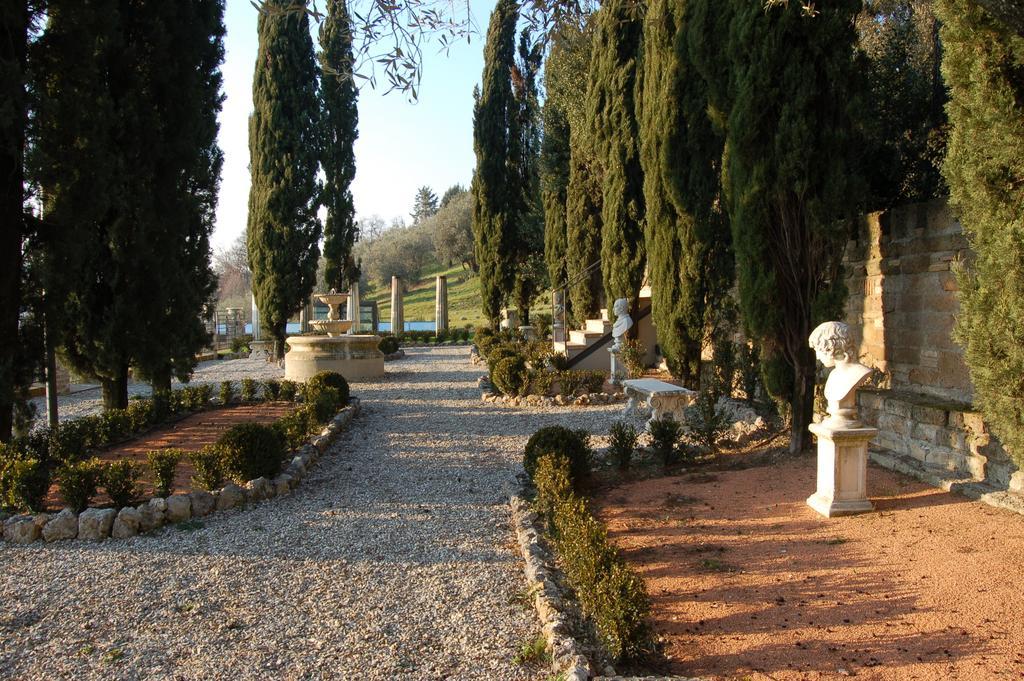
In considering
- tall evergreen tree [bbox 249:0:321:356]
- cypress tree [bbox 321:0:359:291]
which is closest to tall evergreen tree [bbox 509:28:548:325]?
cypress tree [bbox 321:0:359:291]

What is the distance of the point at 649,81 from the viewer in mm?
10570

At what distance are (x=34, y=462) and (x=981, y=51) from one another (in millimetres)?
7187

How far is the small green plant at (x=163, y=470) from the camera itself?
5656 millimetres

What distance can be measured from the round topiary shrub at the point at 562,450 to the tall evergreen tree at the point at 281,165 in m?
15.4

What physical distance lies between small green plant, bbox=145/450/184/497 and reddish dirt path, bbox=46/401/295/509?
0.28 m

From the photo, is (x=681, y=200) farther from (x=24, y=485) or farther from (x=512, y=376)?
(x=24, y=485)

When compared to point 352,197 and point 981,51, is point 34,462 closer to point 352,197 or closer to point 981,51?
point 981,51

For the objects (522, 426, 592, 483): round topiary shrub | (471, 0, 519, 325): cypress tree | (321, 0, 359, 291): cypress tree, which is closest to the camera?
(522, 426, 592, 483): round topiary shrub

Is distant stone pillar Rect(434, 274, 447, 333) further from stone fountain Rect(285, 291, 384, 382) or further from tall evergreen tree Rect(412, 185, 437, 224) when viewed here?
tall evergreen tree Rect(412, 185, 437, 224)

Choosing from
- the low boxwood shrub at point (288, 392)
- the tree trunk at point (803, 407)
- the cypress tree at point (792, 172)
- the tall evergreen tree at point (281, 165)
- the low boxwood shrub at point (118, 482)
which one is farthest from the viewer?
the tall evergreen tree at point (281, 165)

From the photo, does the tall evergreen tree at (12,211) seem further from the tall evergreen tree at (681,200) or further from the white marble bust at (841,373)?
the tall evergreen tree at (681,200)

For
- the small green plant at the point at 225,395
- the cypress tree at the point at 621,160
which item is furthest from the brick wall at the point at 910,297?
the small green plant at the point at 225,395

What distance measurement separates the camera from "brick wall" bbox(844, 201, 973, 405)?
18.6 ft

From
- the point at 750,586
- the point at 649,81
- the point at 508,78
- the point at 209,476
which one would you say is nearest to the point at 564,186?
the point at 508,78
